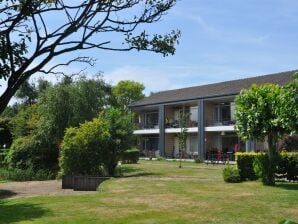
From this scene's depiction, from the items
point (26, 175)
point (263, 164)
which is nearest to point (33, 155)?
point (26, 175)

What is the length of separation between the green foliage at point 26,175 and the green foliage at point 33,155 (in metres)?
0.98

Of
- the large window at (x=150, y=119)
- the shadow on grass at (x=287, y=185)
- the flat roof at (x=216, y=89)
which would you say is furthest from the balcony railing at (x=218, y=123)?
the shadow on grass at (x=287, y=185)

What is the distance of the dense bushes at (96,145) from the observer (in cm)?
2581

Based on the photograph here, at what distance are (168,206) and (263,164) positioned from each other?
23.3 feet

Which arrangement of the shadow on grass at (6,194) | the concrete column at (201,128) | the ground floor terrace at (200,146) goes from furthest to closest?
the concrete column at (201,128) < the ground floor terrace at (200,146) < the shadow on grass at (6,194)

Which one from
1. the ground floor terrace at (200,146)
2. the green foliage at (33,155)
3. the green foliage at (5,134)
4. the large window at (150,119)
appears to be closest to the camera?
the green foliage at (33,155)


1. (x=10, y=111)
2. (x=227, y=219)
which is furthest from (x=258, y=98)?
(x=10, y=111)

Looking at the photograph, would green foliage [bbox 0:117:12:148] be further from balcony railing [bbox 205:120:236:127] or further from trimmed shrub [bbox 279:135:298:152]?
trimmed shrub [bbox 279:135:298:152]

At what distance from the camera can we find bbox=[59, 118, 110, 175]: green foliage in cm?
2577

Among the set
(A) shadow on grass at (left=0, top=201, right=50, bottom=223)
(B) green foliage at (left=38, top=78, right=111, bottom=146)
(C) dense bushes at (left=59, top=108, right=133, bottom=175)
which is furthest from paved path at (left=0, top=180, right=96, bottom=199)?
(B) green foliage at (left=38, top=78, right=111, bottom=146)

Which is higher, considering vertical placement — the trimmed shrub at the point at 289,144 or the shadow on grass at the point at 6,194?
the trimmed shrub at the point at 289,144

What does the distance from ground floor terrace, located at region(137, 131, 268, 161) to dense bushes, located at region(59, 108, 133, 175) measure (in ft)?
43.0

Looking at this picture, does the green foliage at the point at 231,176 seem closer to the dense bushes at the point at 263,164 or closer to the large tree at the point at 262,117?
the dense bushes at the point at 263,164

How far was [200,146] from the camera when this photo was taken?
44.2 metres
